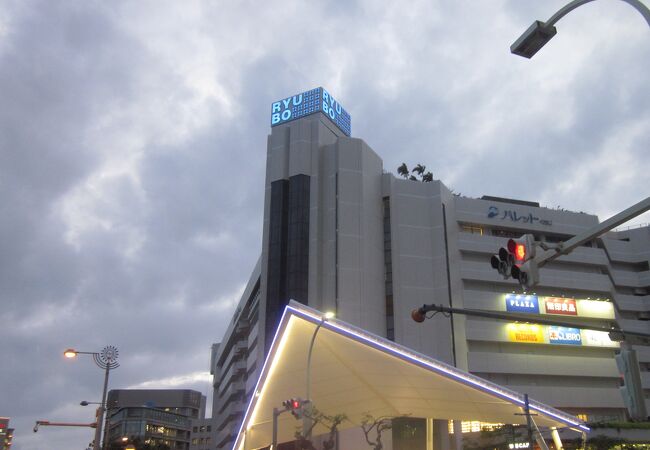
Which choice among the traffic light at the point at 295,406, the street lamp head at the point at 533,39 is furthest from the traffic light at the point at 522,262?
the traffic light at the point at 295,406

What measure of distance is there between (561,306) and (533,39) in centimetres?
6225

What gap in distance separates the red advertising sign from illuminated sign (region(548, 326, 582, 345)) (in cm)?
197

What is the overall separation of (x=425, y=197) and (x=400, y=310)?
42.1ft

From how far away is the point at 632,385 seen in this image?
26.2 feet

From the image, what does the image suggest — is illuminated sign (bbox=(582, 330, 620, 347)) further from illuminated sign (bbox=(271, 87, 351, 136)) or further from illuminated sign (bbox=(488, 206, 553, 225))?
illuminated sign (bbox=(271, 87, 351, 136))

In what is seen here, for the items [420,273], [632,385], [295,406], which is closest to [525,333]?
[420,273]

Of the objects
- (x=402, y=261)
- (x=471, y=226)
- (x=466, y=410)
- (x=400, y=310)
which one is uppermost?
(x=471, y=226)

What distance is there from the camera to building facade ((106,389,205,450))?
156250 millimetres

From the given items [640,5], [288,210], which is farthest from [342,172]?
[640,5]

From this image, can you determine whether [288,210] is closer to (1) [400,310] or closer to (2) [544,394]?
(1) [400,310]

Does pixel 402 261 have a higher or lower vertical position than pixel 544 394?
higher

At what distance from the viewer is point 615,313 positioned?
7025 centimetres

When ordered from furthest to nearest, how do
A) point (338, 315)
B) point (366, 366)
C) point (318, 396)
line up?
1. point (338, 315)
2. point (318, 396)
3. point (366, 366)

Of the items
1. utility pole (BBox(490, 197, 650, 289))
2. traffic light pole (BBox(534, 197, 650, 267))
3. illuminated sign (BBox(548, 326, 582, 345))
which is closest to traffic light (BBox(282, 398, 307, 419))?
utility pole (BBox(490, 197, 650, 289))
